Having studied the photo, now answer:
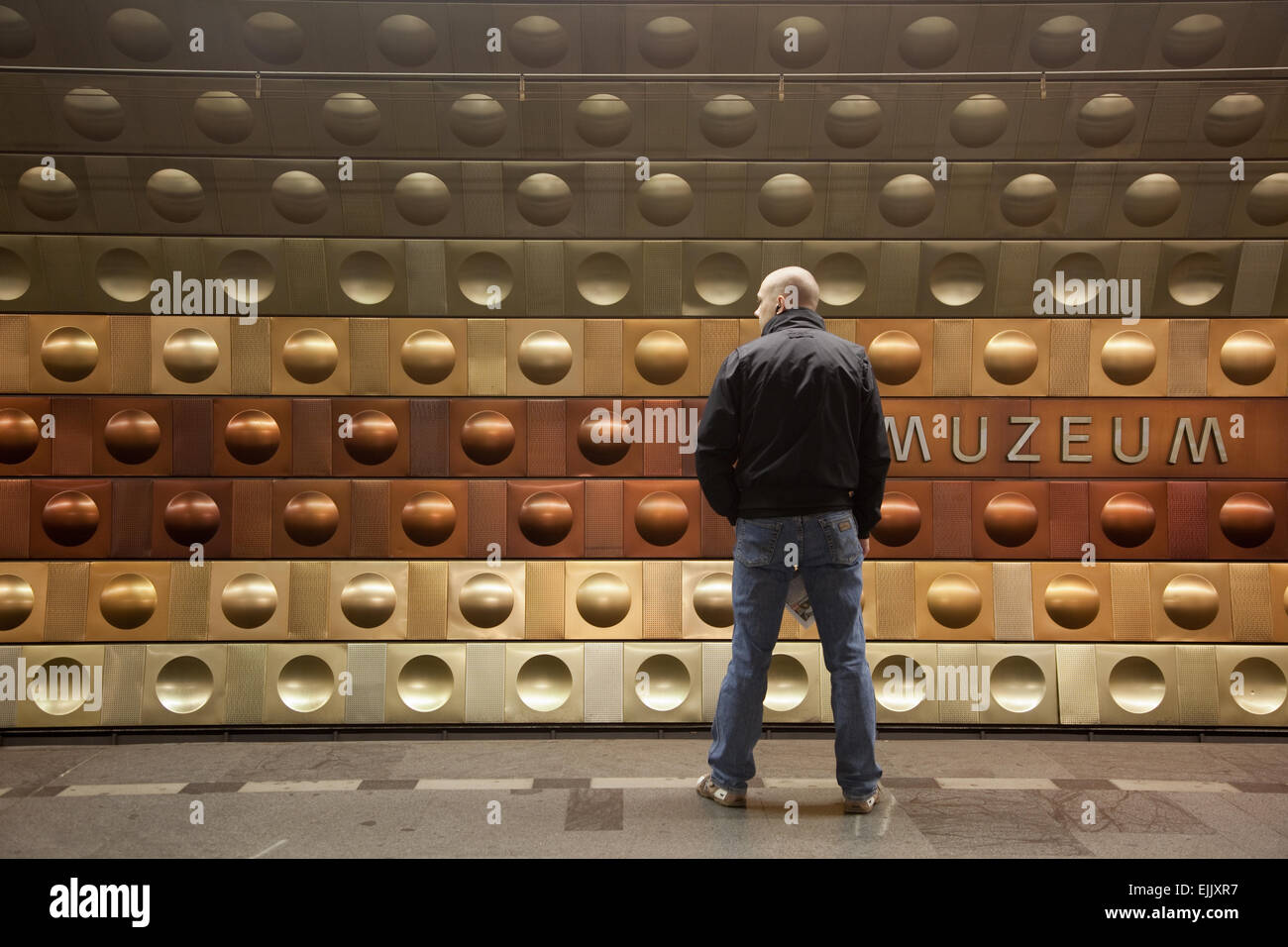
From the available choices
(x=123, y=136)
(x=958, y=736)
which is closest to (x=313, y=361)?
(x=123, y=136)

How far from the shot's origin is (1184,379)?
14.6 feet

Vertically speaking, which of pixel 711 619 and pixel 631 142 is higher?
pixel 631 142

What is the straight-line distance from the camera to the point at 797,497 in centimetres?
322

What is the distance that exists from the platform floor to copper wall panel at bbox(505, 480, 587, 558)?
0.93 meters

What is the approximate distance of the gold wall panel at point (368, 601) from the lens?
4.41 meters

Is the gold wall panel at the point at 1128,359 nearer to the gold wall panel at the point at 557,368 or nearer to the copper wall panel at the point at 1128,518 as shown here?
the copper wall panel at the point at 1128,518

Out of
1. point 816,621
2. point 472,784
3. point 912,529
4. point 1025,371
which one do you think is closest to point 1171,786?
point 912,529

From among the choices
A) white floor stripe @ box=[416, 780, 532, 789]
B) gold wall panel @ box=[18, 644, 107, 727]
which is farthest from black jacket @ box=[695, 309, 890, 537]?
gold wall panel @ box=[18, 644, 107, 727]

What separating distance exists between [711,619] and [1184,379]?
105 inches

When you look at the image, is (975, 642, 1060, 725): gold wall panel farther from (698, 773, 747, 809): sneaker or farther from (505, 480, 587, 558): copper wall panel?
(505, 480, 587, 558): copper wall panel

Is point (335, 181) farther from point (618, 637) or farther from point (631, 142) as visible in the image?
point (618, 637)

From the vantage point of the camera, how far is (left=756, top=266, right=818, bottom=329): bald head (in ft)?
11.2

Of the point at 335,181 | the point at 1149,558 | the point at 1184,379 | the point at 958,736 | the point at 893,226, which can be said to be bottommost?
the point at 958,736

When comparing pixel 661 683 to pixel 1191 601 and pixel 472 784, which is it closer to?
pixel 472 784
